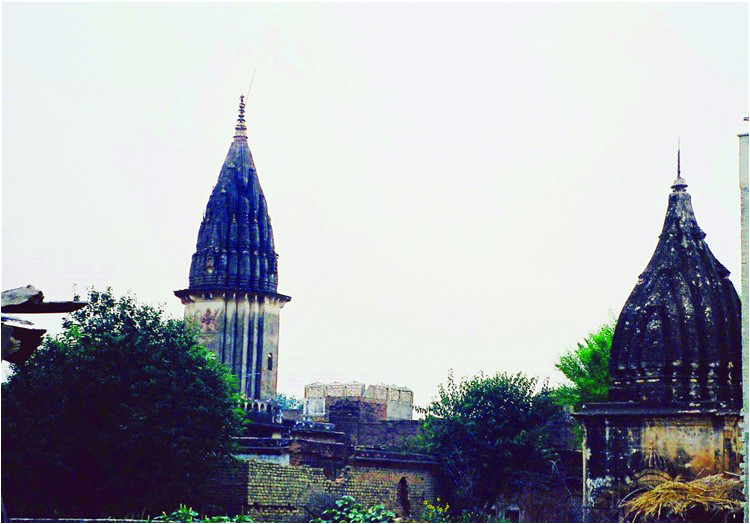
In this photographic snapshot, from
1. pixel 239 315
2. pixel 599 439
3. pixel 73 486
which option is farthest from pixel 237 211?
pixel 599 439

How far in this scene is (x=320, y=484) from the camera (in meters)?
33.0

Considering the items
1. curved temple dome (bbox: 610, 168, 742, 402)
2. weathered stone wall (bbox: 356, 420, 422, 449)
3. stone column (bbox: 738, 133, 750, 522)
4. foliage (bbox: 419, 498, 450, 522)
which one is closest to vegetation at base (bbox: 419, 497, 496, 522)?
foliage (bbox: 419, 498, 450, 522)

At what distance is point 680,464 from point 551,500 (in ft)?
20.6

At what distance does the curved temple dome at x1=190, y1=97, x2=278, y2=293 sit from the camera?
155ft

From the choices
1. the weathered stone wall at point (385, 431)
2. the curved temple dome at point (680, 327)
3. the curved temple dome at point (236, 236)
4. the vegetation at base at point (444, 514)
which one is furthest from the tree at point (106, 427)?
the weathered stone wall at point (385, 431)

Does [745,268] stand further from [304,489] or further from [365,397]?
[365,397]

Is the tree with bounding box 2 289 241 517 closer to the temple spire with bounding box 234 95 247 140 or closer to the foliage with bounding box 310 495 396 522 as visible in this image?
the foliage with bounding box 310 495 396 522

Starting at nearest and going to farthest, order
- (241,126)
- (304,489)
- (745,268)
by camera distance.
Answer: (745,268)
(304,489)
(241,126)

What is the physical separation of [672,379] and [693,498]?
5.89 m

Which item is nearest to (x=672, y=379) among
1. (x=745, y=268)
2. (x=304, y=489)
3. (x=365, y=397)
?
(x=304, y=489)

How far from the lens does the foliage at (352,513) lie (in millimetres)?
26797

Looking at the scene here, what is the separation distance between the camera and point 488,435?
37.0 m

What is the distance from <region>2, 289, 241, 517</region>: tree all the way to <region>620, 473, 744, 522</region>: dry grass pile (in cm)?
1062

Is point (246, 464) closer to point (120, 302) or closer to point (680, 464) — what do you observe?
point (120, 302)
